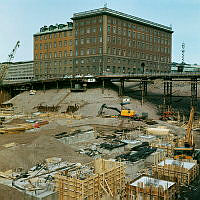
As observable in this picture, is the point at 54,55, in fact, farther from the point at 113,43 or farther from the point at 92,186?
the point at 92,186

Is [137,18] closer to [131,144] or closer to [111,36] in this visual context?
[111,36]

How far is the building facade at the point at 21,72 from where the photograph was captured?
131500mm

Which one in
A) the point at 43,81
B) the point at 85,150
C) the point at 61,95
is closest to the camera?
the point at 85,150

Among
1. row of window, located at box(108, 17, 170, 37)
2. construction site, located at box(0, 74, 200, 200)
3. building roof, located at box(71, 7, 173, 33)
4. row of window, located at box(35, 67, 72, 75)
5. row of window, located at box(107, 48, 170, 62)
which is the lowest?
construction site, located at box(0, 74, 200, 200)

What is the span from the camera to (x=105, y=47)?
87.6 metres

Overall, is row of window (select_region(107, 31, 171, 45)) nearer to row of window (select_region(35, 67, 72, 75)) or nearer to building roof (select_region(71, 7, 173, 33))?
building roof (select_region(71, 7, 173, 33))

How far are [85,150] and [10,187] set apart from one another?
14.1m

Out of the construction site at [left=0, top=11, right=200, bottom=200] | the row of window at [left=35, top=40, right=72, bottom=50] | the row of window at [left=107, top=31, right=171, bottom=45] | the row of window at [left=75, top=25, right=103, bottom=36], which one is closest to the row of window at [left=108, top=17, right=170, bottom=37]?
the row of window at [left=107, top=31, right=171, bottom=45]

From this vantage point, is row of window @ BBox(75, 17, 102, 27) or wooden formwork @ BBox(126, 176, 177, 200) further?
row of window @ BBox(75, 17, 102, 27)

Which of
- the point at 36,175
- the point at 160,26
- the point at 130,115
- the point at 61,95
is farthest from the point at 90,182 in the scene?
the point at 160,26

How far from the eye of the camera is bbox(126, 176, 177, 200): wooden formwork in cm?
1659

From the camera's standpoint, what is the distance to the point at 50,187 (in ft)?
60.6

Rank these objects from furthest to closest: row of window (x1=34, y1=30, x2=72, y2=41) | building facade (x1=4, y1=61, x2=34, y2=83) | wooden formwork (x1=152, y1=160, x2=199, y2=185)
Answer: building facade (x1=4, y1=61, x2=34, y2=83), row of window (x1=34, y1=30, x2=72, y2=41), wooden formwork (x1=152, y1=160, x2=199, y2=185)

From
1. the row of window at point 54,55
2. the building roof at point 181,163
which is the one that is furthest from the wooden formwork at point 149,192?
the row of window at point 54,55
